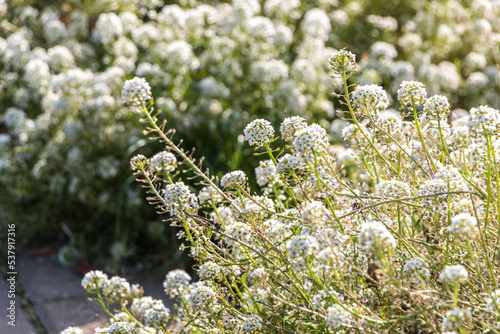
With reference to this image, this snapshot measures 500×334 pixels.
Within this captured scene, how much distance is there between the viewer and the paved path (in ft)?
9.84

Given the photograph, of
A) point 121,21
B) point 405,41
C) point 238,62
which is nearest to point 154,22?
point 121,21

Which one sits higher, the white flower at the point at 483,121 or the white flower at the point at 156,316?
the white flower at the point at 483,121

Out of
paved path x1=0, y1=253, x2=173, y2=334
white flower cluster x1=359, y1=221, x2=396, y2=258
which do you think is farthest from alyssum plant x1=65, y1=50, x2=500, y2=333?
paved path x1=0, y1=253, x2=173, y2=334

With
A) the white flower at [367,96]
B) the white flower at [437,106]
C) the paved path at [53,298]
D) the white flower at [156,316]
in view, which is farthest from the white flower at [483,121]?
the paved path at [53,298]

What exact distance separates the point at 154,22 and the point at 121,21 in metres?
0.65

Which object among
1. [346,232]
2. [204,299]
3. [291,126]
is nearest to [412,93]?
[291,126]

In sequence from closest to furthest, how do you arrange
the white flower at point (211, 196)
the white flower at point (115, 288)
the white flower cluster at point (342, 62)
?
1. the white flower cluster at point (342, 62)
2. the white flower at point (211, 196)
3. the white flower at point (115, 288)

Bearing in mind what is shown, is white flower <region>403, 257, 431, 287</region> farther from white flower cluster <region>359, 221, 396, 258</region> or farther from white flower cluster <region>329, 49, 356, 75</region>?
white flower cluster <region>329, 49, 356, 75</region>

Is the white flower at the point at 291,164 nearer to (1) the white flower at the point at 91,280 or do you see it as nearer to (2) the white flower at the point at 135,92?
(2) the white flower at the point at 135,92

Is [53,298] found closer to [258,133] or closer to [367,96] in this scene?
[258,133]

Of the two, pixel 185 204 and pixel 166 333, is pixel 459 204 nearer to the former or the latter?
pixel 185 204

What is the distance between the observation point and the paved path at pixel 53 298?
9.84 ft

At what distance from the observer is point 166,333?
209 centimetres

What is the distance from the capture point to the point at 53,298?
10.7 feet
